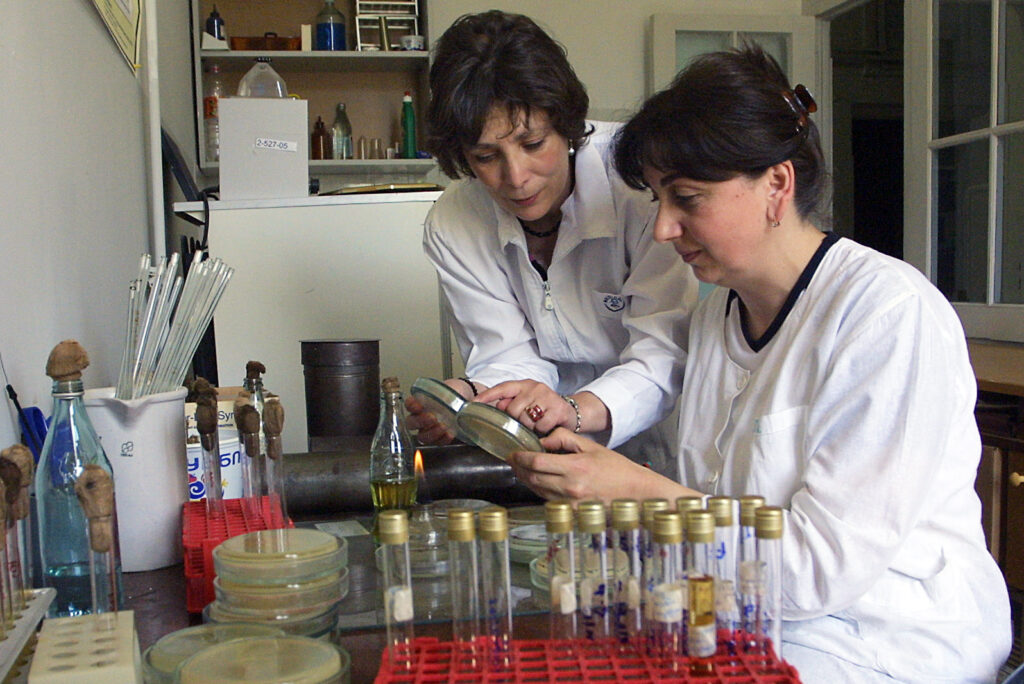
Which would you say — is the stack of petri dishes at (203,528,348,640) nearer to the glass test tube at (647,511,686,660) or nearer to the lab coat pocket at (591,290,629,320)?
the glass test tube at (647,511,686,660)

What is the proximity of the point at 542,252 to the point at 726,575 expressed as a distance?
105 cm

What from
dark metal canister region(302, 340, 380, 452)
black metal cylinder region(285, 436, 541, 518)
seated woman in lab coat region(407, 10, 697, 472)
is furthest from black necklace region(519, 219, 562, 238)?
black metal cylinder region(285, 436, 541, 518)

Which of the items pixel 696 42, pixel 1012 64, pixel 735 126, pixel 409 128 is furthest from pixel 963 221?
pixel 735 126

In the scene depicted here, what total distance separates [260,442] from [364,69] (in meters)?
3.31

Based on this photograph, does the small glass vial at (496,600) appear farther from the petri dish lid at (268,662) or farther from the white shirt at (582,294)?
the white shirt at (582,294)

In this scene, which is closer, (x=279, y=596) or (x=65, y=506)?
(x=279, y=596)

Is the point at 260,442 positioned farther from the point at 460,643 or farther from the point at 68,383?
the point at 460,643

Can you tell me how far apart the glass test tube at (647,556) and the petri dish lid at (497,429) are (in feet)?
1.16

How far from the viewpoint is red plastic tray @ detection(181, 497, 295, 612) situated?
881 millimetres

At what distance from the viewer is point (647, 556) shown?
2.07 feet

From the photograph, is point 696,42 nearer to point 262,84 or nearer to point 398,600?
point 262,84

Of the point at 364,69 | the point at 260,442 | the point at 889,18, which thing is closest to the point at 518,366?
the point at 260,442

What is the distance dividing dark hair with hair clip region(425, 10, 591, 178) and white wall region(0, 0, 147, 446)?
0.57m

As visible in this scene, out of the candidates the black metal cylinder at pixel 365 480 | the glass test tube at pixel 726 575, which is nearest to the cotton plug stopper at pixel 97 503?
the glass test tube at pixel 726 575
